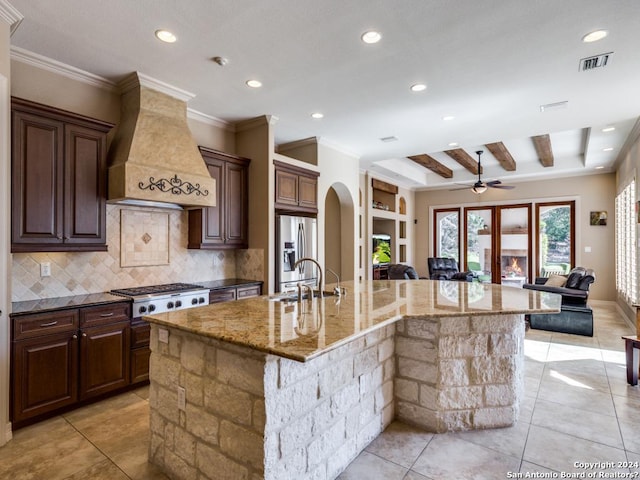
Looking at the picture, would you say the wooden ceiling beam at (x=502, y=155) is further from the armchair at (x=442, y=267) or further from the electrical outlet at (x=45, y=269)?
the electrical outlet at (x=45, y=269)

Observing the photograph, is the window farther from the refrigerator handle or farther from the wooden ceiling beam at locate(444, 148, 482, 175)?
the refrigerator handle

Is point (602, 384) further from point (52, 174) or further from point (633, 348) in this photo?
point (52, 174)

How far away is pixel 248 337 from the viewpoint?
1.62 metres

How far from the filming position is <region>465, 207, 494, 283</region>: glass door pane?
30.2 ft

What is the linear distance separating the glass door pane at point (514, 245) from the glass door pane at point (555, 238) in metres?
0.25

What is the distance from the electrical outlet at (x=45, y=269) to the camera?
3025 mm

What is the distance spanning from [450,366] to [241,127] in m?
3.78

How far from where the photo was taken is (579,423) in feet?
8.52

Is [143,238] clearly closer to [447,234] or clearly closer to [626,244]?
[626,244]

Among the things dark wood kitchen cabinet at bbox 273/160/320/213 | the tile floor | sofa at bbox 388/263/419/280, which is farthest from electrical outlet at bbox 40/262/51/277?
sofa at bbox 388/263/419/280

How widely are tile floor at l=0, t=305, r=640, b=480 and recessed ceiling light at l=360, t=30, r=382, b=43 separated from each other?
2.89 metres

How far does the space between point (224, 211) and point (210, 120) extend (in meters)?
1.18

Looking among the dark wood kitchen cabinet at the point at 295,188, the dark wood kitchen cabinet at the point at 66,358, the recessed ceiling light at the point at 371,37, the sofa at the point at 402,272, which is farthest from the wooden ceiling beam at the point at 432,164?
the dark wood kitchen cabinet at the point at 66,358

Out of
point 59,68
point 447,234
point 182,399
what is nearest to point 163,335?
point 182,399
